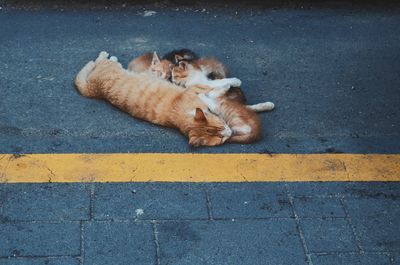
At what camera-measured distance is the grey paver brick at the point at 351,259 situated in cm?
396

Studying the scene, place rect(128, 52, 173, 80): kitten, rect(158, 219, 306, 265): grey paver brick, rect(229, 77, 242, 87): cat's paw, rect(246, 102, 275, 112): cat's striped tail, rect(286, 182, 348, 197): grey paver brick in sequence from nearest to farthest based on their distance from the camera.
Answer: rect(158, 219, 306, 265): grey paver brick < rect(286, 182, 348, 197): grey paver brick < rect(246, 102, 275, 112): cat's striped tail < rect(229, 77, 242, 87): cat's paw < rect(128, 52, 173, 80): kitten

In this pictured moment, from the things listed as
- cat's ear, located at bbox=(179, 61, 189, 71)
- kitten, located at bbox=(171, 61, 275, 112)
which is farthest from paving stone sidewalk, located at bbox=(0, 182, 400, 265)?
cat's ear, located at bbox=(179, 61, 189, 71)

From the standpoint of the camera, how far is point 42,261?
12.6 ft

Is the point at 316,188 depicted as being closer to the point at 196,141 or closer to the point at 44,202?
the point at 196,141

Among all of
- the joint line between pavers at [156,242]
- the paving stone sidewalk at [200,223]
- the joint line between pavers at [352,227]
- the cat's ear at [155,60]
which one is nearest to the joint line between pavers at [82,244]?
the paving stone sidewalk at [200,223]

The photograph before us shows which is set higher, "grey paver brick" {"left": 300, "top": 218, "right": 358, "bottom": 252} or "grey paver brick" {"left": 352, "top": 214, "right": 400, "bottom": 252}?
"grey paver brick" {"left": 300, "top": 218, "right": 358, "bottom": 252}

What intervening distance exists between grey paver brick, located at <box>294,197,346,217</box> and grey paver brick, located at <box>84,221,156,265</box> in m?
0.94

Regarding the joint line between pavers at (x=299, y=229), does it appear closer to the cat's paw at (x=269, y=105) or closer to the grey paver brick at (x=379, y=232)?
the grey paver brick at (x=379, y=232)

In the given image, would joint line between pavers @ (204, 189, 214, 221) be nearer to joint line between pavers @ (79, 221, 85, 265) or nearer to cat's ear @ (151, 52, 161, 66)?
joint line between pavers @ (79, 221, 85, 265)

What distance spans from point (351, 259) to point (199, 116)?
1.48 m

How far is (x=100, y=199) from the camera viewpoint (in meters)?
4.27

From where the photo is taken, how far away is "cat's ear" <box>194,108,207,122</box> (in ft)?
15.9

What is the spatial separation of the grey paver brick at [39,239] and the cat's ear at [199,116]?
121cm

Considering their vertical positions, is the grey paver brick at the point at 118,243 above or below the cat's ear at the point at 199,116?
below
